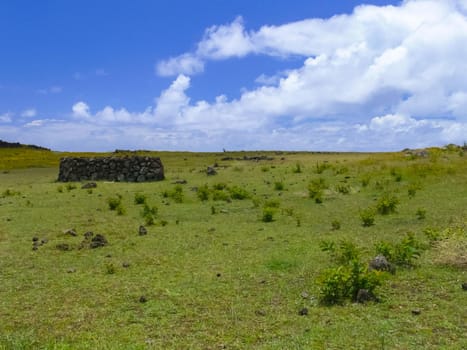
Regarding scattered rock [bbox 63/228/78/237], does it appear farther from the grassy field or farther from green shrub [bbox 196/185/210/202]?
green shrub [bbox 196/185/210/202]

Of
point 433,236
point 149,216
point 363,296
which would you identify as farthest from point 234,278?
point 149,216

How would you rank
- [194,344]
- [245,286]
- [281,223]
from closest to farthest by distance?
[194,344] → [245,286] → [281,223]

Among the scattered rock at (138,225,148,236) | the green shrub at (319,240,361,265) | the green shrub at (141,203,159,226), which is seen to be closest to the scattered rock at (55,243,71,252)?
the scattered rock at (138,225,148,236)

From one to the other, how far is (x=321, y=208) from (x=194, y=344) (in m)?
13.8

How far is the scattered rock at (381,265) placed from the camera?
9.65 m

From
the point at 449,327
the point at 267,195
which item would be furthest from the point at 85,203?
the point at 449,327

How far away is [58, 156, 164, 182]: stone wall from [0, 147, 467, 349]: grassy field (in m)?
14.5

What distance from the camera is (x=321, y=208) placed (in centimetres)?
1977

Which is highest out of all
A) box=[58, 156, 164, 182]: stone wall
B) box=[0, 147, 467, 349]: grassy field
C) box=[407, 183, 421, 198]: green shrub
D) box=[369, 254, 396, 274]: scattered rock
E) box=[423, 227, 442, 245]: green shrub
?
box=[58, 156, 164, 182]: stone wall

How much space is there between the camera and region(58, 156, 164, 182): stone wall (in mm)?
35062

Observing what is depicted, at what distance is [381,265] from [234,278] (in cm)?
307

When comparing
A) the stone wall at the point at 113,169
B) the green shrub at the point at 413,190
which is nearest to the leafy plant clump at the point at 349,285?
the green shrub at the point at 413,190

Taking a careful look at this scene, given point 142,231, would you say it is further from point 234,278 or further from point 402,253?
point 402,253

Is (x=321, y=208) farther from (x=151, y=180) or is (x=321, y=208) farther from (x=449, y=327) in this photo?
(x=151, y=180)
